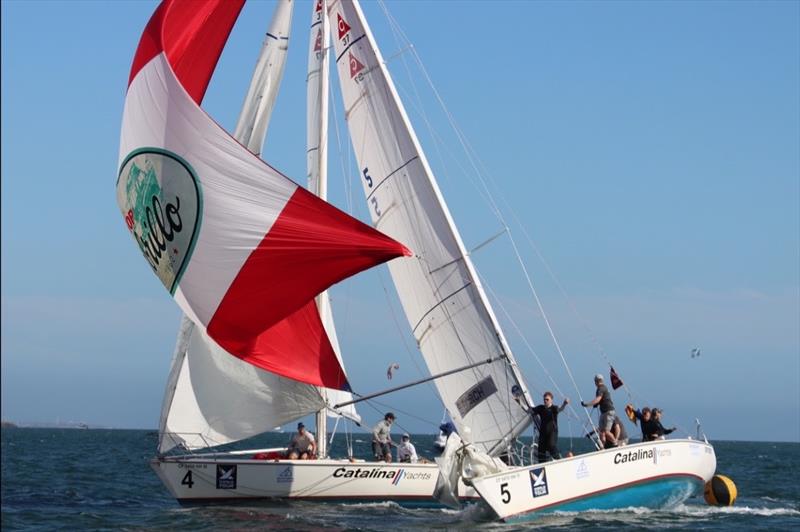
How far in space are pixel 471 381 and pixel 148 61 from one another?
25.5ft

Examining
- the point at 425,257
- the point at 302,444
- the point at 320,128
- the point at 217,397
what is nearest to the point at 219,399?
the point at 217,397

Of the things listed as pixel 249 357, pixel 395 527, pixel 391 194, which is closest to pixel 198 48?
pixel 391 194

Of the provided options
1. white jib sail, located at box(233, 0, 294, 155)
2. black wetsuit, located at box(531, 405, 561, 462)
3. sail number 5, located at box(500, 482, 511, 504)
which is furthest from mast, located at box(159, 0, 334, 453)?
sail number 5, located at box(500, 482, 511, 504)

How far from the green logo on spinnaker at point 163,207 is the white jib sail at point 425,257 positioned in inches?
172

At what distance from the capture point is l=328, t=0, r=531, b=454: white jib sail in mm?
20641

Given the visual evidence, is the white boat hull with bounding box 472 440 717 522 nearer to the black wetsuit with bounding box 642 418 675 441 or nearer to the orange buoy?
the black wetsuit with bounding box 642 418 675 441

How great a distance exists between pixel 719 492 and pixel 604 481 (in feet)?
14.8

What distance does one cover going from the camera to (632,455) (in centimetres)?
1962

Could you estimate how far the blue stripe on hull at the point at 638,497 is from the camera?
1877cm

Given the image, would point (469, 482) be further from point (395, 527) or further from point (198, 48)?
point (198, 48)

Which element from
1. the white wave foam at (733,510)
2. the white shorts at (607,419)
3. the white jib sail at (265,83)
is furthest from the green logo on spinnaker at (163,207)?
the white wave foam at (733,510)

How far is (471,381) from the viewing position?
2092cm

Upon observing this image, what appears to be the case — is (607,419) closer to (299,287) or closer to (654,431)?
(654,431)

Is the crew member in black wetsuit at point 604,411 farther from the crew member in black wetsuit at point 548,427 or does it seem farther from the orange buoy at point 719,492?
the orange buoy at point 719,492
